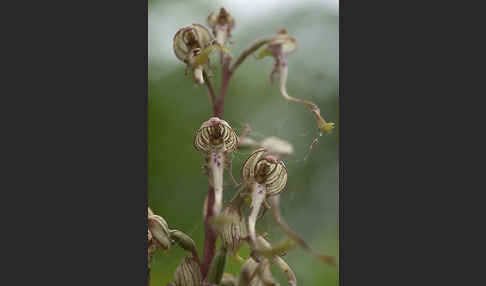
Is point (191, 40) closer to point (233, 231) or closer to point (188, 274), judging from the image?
point (233, 231)

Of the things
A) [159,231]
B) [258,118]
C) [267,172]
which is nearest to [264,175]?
[267,172]

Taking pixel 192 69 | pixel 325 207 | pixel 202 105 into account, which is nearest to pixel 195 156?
pixel 202 105

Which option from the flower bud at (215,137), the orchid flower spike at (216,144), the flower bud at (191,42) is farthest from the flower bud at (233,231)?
the flower bud at (191,42)

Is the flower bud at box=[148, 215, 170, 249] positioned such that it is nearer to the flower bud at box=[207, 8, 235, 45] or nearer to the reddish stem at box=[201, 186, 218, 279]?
the reddish stem at box=[201, 186, 218, 279]

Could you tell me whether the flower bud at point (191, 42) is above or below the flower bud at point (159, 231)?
above

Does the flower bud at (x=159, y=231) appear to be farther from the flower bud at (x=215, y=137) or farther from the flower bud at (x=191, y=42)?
the flower bud at (x=191, y=42)

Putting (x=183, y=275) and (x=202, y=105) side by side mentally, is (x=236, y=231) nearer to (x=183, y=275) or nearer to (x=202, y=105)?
(x=183, y=275)

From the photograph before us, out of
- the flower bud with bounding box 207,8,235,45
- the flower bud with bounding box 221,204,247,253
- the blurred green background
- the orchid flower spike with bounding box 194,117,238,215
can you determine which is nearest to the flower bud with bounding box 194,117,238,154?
the orchid flower spike with bounding box 194,117,238,215

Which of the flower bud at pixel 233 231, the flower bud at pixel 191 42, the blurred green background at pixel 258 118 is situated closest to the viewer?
the flower bud at pixel 233 231
